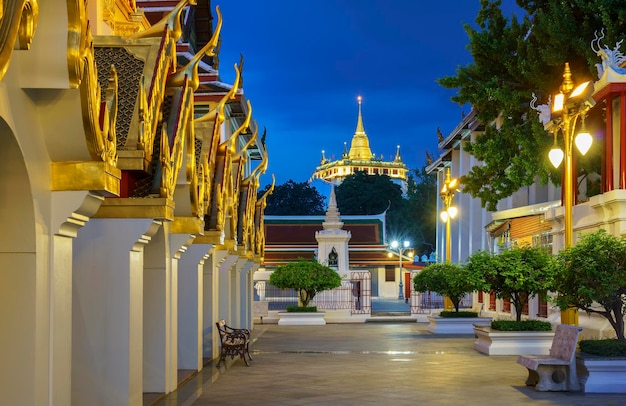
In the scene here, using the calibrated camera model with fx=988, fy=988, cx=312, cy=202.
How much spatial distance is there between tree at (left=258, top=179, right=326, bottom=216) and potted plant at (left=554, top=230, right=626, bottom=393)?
255 ft

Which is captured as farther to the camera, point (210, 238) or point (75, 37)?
point (210, 238)

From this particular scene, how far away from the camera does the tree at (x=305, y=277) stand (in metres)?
33.4

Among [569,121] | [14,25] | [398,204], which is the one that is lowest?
[14,25]

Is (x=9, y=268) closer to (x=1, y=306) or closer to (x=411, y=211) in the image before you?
(x=1, y=306)

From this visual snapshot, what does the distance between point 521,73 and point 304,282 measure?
35.7 feet

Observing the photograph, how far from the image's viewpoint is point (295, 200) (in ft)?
307

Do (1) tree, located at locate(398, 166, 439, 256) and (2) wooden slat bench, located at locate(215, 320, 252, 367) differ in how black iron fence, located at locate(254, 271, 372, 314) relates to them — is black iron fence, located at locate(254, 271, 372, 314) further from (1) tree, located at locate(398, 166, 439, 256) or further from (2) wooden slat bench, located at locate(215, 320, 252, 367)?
(1) tree, located at locate(398, 166, 439, 256)

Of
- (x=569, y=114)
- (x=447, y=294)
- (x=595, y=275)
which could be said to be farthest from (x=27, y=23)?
(x=447, y=294)

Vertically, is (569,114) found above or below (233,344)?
above

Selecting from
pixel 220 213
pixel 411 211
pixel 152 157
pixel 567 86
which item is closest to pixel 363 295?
pixel 220 213

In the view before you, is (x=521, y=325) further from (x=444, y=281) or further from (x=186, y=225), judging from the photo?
(x=186, y=225)

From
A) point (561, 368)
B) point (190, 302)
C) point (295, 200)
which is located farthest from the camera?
point (295, 200)

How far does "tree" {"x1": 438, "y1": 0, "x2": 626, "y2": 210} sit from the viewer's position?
25.0 meters

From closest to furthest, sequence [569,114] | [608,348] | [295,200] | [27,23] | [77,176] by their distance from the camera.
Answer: [27,23] < [77,176] < [608,348] < [569,114] < [295,200]
